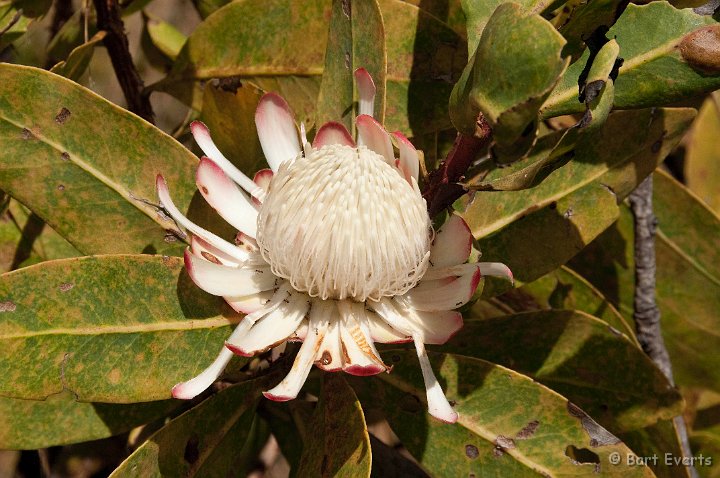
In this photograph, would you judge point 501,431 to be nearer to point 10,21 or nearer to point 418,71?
point 418,71

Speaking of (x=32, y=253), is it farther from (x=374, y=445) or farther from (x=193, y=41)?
(x=374, y=445)

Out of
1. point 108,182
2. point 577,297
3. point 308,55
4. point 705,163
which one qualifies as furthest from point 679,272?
point 108,182

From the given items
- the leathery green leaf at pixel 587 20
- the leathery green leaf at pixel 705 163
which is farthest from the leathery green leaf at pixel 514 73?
the leathery green leaf at pixel 705 163

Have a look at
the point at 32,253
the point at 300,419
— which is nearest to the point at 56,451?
the point at 32,253

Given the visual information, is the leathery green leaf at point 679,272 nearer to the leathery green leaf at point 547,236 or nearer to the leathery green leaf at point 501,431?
the leathery green leaf at point 547,236

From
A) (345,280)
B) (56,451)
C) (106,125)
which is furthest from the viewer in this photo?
(56,451)
